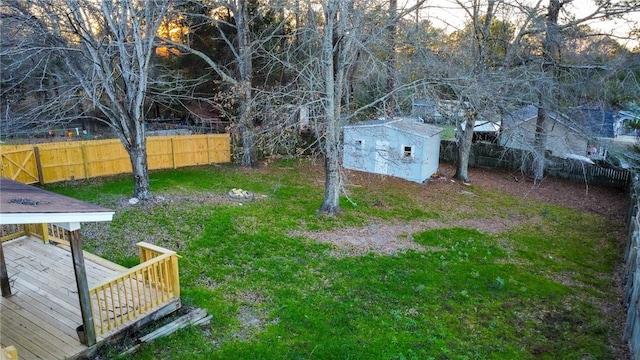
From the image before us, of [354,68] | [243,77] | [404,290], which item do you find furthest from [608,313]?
[243,77]

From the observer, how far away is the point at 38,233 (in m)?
8.30

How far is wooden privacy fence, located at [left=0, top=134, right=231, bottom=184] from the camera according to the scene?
526 inches

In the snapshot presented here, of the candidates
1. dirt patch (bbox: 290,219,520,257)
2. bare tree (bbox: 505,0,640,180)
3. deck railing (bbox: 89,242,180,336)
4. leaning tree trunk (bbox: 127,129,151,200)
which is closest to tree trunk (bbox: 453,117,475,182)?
bare tree (bbox: 505,0,640,180)

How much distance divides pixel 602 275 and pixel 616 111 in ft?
49.7

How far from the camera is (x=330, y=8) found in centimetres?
1048

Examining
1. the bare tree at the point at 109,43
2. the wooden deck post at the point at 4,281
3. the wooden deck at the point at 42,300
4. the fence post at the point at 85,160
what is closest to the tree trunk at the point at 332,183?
the bare tree at the point at 109,43

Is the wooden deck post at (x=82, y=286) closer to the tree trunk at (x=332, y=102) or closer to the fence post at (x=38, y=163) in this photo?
the tree trunk at (x=332, y=102)

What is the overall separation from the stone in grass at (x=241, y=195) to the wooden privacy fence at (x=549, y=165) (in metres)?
9.90

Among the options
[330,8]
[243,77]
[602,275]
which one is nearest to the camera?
[602,275]

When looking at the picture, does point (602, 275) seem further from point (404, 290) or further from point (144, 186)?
point (144, 186)

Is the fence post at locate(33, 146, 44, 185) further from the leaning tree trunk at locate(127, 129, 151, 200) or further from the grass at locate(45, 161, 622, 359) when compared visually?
the leaning tree trunk at locate(127, 129, 151, 200)

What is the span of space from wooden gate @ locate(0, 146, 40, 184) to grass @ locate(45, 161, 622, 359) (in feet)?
4.45

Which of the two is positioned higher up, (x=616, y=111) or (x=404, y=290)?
(x=616, y=111)

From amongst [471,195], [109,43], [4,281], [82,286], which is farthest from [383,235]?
[109,43]
